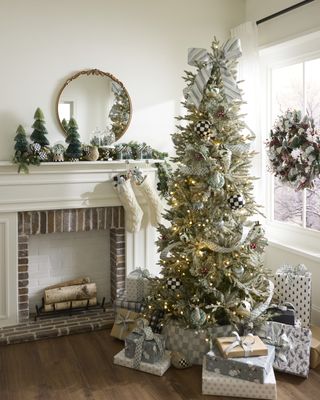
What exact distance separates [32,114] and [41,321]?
1623mm

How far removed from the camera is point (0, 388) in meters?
2.70

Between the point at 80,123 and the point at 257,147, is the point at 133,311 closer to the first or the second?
the point at 80,123

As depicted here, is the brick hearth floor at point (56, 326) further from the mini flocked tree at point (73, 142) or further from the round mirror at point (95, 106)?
the round mirror at point (95, 106)

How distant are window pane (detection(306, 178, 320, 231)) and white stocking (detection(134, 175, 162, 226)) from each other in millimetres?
1231

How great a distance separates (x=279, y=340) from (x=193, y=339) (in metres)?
0.54

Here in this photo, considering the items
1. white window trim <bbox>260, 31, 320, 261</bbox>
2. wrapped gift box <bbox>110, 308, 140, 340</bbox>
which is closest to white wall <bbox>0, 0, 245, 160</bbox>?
white window trim <bbox>260, 31, 320, 261</bbox>

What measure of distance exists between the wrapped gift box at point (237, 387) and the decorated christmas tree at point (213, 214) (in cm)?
37

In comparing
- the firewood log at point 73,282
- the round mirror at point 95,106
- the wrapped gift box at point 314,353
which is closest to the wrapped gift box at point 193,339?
the wrapped gift box at point 314,353

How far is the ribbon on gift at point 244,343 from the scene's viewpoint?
2.69 meters

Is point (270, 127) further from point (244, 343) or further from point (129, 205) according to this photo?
point (244, 343)

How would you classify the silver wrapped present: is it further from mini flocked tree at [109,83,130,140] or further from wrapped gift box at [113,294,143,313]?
mini flocked tree at [109,83,130,140]

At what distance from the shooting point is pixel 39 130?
3.53 m

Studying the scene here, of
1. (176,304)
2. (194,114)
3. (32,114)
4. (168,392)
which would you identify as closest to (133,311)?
(176,304)

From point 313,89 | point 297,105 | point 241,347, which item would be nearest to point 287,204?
point 297,105
